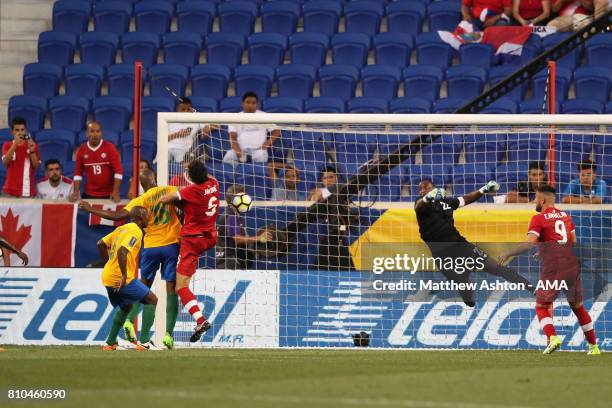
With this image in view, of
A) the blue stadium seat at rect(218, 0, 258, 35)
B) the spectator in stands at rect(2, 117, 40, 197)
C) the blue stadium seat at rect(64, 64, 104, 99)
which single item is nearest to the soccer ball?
the spectator in stands at rect(2, 117, 40, 197)

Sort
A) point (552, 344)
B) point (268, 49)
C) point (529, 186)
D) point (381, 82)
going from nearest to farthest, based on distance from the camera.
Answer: point (552, 344), point (529, 186), point (381, 82), point (268, 49)

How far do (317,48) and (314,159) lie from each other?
5.04m

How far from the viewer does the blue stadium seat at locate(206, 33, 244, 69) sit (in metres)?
19.7

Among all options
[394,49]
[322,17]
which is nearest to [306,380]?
[394,49]

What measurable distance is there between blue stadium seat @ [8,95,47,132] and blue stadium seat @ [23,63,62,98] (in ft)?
1.39

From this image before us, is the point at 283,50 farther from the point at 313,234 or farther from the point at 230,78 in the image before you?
the point at 313,234

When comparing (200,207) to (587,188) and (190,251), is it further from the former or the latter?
(587,188)

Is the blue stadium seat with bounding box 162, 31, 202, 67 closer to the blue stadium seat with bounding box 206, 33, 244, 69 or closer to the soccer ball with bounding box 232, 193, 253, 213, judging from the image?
the blue stadium seat with bounding box 206, 33, 244, 69

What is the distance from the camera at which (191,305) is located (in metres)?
12.2

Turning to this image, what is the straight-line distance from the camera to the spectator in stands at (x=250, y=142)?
14.6m

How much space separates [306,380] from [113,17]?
1413 cm

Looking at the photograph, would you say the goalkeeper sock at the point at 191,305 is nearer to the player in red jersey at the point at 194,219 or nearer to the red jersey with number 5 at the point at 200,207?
the player in red jersey at the point at 194,219

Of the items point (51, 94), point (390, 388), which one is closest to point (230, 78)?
point (51, 94)

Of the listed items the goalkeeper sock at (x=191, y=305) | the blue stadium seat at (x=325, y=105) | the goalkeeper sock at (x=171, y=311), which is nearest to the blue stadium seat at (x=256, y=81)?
the blue stadium seat at (x=325, y=105)
